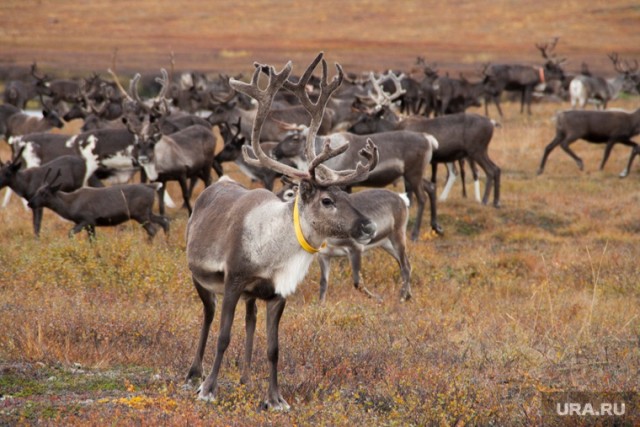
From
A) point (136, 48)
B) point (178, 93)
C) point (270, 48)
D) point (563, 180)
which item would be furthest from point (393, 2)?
point (563, 180)

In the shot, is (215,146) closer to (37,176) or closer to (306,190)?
(37,176)

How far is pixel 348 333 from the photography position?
7.73 meters

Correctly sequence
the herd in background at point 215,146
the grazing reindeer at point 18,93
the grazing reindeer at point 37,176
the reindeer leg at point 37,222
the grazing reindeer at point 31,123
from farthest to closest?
the grazing reindeer at point 18,93
the grazing reindeer at point 31,123
the herd in background at point 215,146
the grazing reindeer at point 37,176
the reindeer leg at point 37,222

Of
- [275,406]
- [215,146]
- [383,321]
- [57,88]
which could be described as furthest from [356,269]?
[57,88]

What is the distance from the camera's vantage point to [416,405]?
575 cm

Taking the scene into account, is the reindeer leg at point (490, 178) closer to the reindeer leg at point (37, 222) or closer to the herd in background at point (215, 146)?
the herd in background at point (215, 146)

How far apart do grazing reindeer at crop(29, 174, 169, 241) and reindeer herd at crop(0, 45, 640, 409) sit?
0.02 m

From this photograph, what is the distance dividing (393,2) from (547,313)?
65975 mm

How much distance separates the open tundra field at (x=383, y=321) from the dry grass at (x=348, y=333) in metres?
0.02

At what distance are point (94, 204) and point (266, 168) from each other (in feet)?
8.78

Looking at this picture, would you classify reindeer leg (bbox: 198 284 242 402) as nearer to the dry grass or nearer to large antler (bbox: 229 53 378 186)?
the dry grass

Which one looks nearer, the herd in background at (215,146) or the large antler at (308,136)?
the large antler at (308,136)

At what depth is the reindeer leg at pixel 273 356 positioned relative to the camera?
5863 mm

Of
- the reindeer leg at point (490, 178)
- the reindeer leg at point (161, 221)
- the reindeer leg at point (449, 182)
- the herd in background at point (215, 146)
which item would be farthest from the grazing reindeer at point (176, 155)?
the reindeer leg at point (490, 178)
